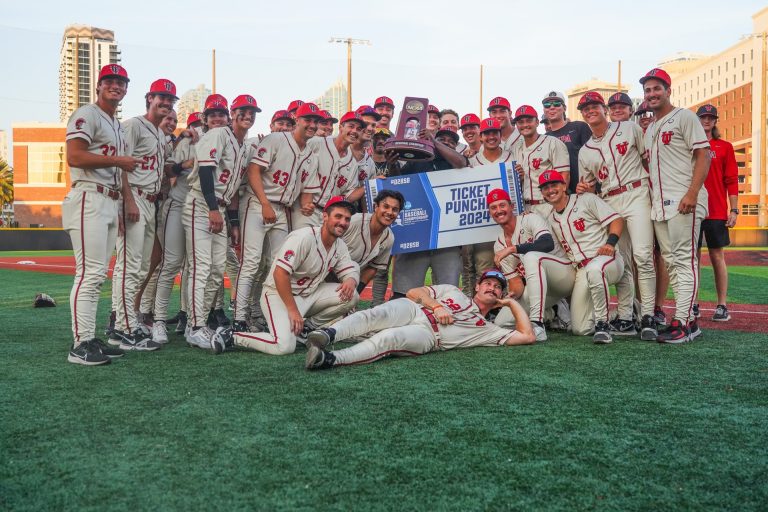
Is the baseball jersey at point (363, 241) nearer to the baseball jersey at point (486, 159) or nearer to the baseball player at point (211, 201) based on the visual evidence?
the baseball player at point (211, 201)

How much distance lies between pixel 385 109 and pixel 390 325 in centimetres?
331

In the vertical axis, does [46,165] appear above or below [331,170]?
above

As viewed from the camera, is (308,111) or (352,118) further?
(352,118)

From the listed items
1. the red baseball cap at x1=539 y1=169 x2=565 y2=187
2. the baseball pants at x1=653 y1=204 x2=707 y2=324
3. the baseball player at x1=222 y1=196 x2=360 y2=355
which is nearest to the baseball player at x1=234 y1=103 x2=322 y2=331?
the baseball player at x1=222 y1=196 x2=360 y2=355

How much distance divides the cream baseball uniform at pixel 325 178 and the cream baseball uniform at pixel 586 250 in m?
2.02

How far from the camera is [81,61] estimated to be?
5259 cm

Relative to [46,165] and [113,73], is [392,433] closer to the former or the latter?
[113,73]

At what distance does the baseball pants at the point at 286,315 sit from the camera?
195 inches

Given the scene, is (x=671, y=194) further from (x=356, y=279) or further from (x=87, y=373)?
(x=87, y=373)

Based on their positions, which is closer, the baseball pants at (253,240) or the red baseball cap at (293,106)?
the baseball pants at (253,240)

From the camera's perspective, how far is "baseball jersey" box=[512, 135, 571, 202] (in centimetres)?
620

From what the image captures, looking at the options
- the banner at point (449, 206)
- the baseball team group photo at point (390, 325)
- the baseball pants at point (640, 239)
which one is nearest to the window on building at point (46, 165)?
the baseball team group photo at point (390, 325)

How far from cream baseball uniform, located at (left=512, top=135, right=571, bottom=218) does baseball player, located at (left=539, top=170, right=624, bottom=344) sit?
322 mm

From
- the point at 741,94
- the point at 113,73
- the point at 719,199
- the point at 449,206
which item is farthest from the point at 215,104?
the point at 741,94
